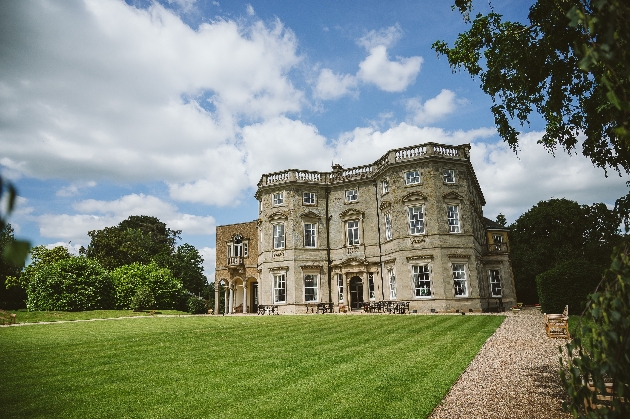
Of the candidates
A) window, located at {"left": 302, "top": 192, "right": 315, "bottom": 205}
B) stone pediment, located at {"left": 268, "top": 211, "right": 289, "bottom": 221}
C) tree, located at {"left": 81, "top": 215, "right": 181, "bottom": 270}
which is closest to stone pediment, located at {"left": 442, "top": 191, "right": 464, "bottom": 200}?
window, located at {"left": 302, "top": 192, "right": 315, "bottom": 205}

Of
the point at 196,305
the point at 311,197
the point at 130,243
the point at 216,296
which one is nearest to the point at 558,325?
the point at 311,197

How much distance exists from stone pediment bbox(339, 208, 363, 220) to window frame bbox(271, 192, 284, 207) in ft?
16.6

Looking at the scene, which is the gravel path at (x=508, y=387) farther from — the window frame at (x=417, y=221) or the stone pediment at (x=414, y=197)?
the stone pediment at (x=414, y=197)

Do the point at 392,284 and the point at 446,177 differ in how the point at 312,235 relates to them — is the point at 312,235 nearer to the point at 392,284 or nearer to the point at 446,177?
the point at 392,284

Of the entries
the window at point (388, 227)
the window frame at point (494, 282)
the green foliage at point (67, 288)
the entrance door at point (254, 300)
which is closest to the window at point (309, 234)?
the window at point (388, 227)

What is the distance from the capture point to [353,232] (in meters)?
30.4

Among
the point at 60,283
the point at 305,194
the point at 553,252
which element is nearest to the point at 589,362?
the point at 305,194

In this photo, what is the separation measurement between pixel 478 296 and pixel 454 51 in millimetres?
20486

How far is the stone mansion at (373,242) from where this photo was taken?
25422 millimetres

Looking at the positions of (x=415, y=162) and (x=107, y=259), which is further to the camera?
(x=107, y=259)

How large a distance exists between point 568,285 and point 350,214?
15214mm

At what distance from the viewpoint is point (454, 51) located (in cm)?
801

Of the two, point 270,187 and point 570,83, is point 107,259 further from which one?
point 570,83

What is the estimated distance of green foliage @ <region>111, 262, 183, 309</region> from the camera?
33219 millimetres
